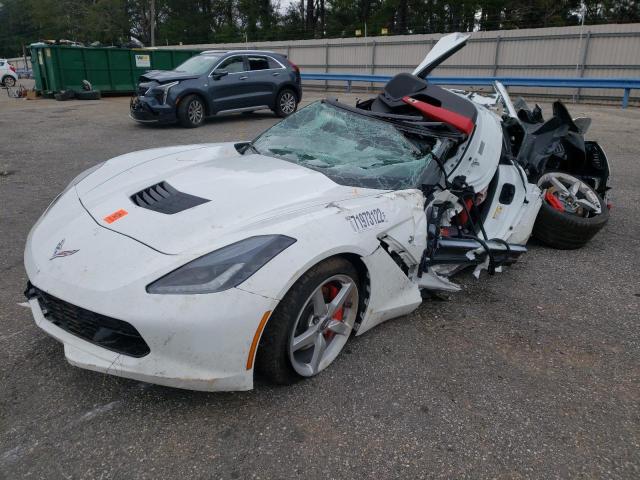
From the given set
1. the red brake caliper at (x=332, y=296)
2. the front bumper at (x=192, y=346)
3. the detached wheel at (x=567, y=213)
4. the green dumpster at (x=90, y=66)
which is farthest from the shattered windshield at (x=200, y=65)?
the front bumper at (x=192, y=346)

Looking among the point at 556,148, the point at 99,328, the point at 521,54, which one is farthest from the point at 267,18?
the point at 99,328

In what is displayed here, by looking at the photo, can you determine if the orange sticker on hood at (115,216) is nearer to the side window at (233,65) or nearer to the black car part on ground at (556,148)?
the black car part on ground at (556,148)

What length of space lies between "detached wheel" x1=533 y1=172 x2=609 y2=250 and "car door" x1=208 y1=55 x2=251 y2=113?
327 inches

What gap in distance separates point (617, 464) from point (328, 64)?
25.3 metres

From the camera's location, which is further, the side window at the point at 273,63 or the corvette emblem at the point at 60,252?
the side window at the point at 273,63

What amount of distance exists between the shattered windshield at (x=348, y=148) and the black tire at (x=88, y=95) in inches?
611

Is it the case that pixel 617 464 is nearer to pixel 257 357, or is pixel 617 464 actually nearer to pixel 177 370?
pixel 257 357

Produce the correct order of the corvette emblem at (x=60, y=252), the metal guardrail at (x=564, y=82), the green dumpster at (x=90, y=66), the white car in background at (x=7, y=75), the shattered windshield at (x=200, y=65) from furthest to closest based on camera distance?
the white car in background at (x=7, y=75) < the green dumpster at (x=90, y=66) < the metal guardrail at (x=564, y=82) < the shattered windshield at (x=200, y=65) < the corvette emblem at (x=60, y=252)

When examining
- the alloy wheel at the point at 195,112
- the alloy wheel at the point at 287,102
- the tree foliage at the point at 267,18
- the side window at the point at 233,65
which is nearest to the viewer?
the alloy wheel at the point at 195,112

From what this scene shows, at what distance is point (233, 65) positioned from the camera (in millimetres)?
11484

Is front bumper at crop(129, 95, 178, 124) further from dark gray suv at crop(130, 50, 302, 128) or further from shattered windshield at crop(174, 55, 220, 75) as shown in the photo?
shattered windshield at crop(174, 55, 220, 75)

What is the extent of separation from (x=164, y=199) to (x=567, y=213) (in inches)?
140

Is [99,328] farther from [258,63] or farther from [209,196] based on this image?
[258,63]

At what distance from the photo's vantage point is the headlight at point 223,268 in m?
2.06
